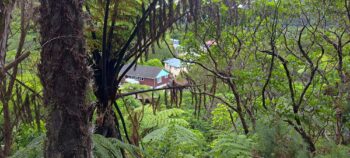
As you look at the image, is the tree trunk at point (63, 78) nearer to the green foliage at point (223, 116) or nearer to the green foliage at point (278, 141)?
the green foliage at point (278, 141)

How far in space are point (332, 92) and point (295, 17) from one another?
1.43m

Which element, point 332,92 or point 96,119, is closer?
point 96,119

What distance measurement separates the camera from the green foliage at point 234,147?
2840mm

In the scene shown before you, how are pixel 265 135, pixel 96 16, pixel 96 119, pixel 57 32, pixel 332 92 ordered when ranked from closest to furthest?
pixel 57 32
pixel 96 119
pixel 96 16
pixel 265 135
pixel 332 92

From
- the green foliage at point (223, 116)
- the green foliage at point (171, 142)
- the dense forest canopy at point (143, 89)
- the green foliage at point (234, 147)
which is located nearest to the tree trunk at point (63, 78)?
the dense forest canopy at point (143, 89)

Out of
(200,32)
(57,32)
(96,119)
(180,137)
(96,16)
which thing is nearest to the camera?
(57,32)

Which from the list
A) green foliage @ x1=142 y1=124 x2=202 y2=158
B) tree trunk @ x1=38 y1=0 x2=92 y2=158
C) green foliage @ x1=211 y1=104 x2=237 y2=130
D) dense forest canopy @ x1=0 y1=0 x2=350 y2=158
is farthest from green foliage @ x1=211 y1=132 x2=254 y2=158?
green foliage @ x1=211 y1=104 x2=237 y2=130

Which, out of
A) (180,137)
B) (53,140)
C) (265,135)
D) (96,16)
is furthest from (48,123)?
(180,137)

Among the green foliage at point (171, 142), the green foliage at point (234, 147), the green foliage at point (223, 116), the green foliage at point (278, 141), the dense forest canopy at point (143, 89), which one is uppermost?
the dense forest canopy at point (143, 89)

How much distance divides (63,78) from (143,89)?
66.2 inches

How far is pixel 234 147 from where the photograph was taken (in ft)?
9.66

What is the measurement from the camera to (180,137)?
133 inches

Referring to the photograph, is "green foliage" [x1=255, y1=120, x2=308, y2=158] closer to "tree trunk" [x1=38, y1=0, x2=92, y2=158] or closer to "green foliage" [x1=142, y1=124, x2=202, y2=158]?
"green foliage" [x1=142, y1=124, x2=202, y2=158]

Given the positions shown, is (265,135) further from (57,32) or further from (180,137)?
(57,32)
